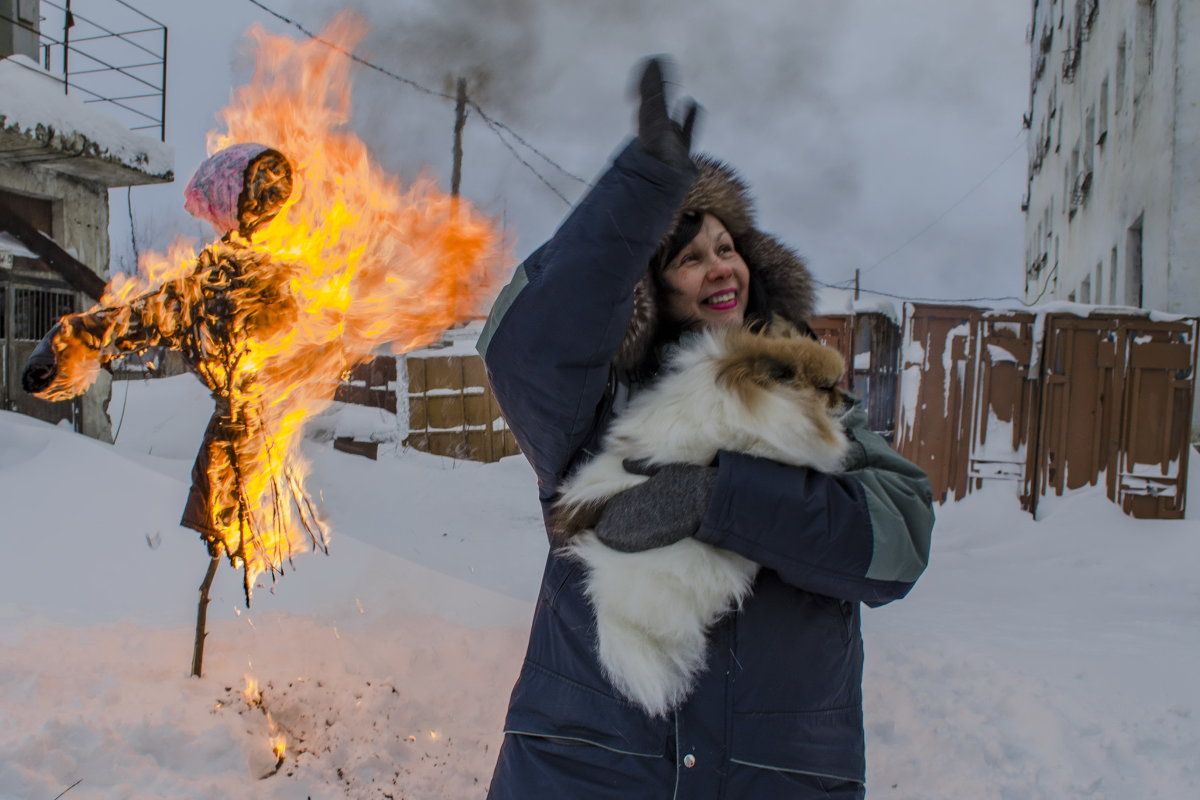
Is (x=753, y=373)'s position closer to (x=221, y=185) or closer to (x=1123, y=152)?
(x=221, y=185)

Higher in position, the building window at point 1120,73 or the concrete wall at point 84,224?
the building window at point 1120,73

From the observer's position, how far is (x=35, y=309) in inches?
343

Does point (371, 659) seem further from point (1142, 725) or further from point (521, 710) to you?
point (1142, 725)

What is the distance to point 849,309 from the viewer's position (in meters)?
8.43

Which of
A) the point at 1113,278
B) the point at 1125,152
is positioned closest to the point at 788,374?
the point at 1125,152

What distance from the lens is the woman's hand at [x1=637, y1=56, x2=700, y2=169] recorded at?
147 centimetres

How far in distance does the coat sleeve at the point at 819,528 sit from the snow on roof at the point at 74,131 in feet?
27.3

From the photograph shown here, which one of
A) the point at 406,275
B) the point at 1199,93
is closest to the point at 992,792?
the point at 406,275

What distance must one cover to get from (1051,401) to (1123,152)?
6910 millimetres

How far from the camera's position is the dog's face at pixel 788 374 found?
5.08ft

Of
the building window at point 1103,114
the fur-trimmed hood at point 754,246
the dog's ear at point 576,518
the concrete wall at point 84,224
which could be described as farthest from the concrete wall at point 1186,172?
the concrete wall at point 84,224

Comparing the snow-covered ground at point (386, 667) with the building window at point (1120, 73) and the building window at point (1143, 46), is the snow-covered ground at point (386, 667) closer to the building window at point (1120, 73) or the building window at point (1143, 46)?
the building window at point (1143, 46)

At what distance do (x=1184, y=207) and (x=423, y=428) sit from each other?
33.7ft

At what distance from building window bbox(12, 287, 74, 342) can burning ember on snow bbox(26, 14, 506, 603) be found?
6824 millimetres
